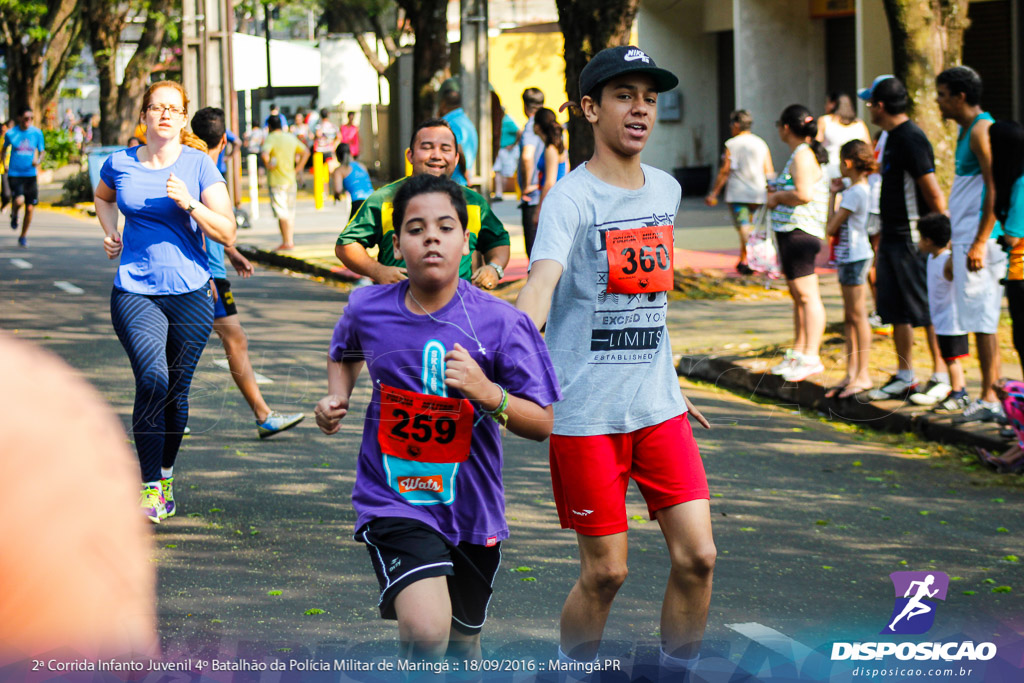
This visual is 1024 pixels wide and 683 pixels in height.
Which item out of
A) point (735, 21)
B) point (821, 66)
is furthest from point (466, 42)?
point (821, 66)

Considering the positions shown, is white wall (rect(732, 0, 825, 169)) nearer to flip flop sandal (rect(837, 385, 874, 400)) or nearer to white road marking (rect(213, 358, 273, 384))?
flip flop sandal (rect(837, 385, 874, 400))

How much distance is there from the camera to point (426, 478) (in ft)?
11.0

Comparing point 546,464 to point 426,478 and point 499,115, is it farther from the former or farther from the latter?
point 499,115

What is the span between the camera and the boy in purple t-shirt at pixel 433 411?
10.8 ft

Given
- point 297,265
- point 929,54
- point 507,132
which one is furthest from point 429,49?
point 929,54

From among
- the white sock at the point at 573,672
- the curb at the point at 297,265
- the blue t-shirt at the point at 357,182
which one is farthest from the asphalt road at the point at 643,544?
the curb at the point at 297,265

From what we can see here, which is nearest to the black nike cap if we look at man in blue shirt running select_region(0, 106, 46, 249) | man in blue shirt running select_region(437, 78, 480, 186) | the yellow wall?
man in blue shirt running select_region(437, 78, 480, 186)

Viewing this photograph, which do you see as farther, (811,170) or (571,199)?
(811,170)

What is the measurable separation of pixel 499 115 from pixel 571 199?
98.3ft

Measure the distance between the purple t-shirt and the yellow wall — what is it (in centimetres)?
3088

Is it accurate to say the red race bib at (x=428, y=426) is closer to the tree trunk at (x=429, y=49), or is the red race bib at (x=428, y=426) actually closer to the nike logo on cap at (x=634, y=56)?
the nike logo on cap at (x=634, y=56)

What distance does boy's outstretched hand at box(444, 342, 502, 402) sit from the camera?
310 cm

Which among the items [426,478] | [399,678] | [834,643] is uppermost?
[426,478]

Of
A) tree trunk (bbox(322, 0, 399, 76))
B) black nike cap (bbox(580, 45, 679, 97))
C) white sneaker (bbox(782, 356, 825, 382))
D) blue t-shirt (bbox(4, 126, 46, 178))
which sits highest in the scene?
tree trunk (bbox(322, 0, 399, 76))
